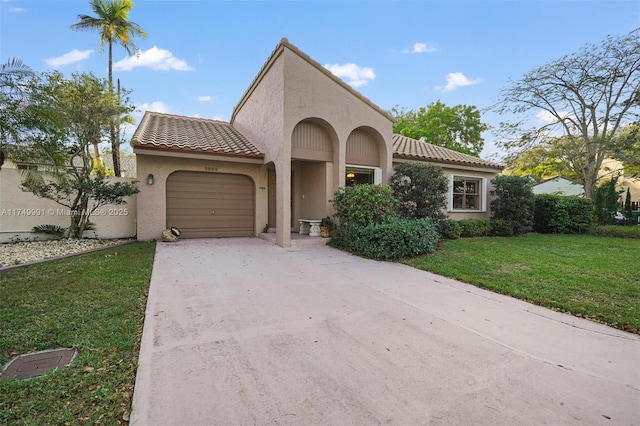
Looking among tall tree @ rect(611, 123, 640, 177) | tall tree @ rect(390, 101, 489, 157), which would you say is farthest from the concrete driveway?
tall tree @ rect(390, 101, 489, 157)

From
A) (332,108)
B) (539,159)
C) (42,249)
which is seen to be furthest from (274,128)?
(539,159)

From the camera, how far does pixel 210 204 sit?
10234 millimetres

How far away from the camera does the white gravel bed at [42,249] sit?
6.64 m

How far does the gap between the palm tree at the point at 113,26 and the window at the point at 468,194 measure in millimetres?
16109

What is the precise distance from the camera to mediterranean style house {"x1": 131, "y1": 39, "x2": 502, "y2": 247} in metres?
8.60

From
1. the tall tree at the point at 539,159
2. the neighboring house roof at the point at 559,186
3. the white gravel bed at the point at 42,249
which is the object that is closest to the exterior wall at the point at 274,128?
the white gravel bed at the point at 42,249

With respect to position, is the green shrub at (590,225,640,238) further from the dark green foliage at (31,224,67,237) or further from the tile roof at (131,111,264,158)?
the dark green foliage at (31,224,67,237)

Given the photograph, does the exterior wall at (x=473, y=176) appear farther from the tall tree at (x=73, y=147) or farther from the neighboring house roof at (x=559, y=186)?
the neighboring house roof at (x=559, y=186)

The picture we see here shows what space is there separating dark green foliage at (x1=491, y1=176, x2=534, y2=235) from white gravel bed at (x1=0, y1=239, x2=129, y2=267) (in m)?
14.3

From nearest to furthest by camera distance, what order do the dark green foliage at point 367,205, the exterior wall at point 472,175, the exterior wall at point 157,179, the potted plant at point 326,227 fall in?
the dark green foliage at point 367,205, the exterior wall at point 157,179, the potted plant at point 326,227, the exterior wall at point 472,175

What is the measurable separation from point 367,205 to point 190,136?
22.7 feet

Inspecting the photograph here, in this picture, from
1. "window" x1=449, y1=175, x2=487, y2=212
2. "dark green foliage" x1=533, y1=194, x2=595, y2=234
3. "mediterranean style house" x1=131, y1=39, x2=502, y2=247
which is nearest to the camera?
"mediterranean style house" x1=131, y1=39, x2=502, y2=247

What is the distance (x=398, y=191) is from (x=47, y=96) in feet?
33.2

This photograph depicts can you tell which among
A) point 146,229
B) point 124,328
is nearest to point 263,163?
point 146,229
